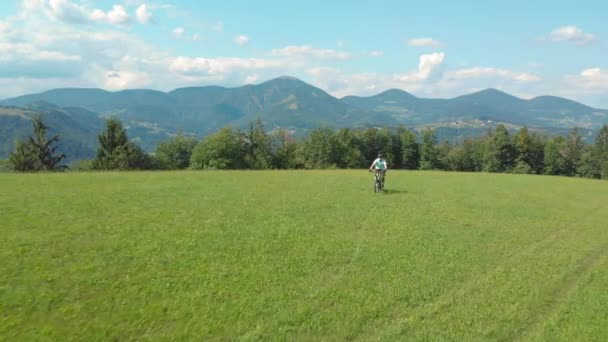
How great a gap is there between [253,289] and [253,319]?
1609mm

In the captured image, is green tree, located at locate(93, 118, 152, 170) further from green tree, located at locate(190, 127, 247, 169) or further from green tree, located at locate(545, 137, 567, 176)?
green tree, located at locate(545, 137, 567, 176)

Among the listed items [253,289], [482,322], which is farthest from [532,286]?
[253,289]

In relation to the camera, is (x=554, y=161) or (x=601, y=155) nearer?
(x=554, y=161)

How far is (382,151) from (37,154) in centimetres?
7638

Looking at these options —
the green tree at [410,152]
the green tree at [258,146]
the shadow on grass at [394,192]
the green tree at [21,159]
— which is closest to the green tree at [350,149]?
the green tree at [410,152]

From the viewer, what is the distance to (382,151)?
353 ft

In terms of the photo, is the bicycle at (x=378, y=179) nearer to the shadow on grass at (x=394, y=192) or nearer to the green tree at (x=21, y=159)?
the shadow on grass at (x=394, y=192)

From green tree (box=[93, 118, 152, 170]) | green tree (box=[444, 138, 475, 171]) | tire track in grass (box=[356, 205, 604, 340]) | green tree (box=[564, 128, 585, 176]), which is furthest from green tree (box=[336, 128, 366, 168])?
tire track in grass (box=[356, 205, 604, 340])

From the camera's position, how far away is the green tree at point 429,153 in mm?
107500

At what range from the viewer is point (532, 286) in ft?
42.5

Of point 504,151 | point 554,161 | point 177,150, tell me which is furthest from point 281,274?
point 554,161

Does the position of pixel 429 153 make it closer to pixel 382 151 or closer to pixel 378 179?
pixel 382 151

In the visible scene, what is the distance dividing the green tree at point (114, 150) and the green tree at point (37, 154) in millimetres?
6259

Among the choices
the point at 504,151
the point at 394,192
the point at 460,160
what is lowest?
the point at 460,160
